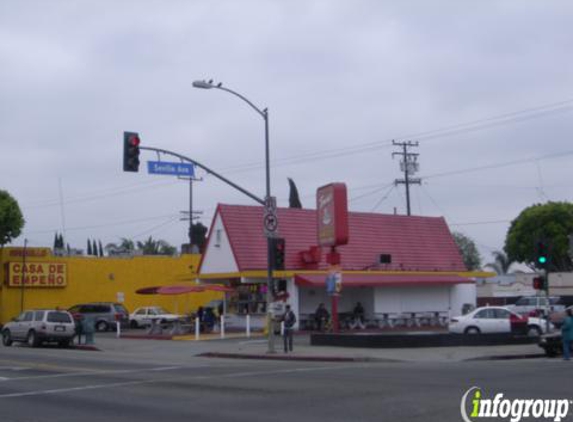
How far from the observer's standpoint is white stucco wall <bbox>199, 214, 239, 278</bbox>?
48.0 meters

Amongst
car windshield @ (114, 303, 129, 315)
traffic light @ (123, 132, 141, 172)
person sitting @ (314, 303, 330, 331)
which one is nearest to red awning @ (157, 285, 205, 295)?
person sitting @ (314, 303, 330, 331)

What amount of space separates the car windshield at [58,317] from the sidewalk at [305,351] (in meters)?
1.86

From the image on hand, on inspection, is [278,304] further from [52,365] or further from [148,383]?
[148,383]

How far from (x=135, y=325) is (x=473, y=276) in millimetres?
21957

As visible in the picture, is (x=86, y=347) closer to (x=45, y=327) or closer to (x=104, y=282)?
(x=45, y=327)

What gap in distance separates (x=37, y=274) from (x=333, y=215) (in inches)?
1064

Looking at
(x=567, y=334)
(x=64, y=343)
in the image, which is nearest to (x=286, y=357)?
(x=567, y=334)

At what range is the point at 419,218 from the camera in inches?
2203

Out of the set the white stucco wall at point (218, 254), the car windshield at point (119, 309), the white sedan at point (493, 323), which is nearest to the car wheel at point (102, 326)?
the car windshield at point (119, 309)

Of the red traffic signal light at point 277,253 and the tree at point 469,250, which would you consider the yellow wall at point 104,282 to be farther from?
the tree at point 469,250

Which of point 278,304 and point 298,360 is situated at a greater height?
point 278,304

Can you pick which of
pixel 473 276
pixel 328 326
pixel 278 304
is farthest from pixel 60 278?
pixel 278 304

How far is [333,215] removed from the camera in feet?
125

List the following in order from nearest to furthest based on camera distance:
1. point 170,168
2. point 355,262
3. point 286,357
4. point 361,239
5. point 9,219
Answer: point 170,168
point 286,357
point 355,262
point 361,239
point 9,219
